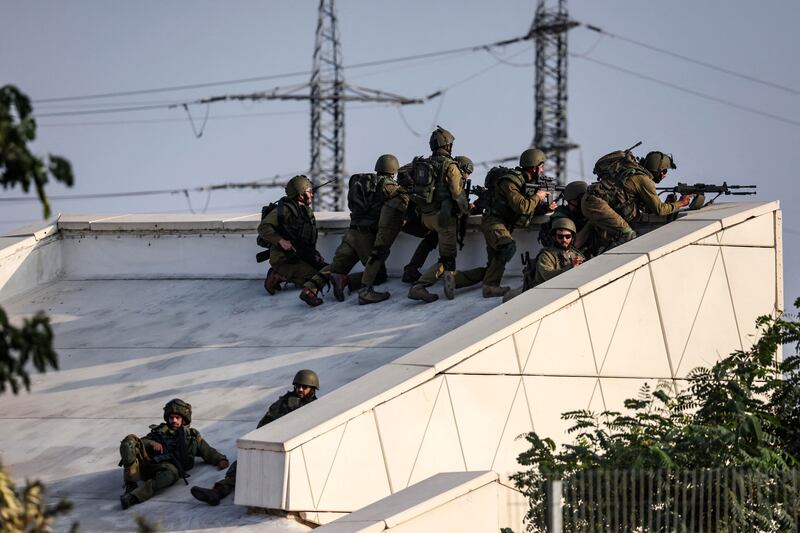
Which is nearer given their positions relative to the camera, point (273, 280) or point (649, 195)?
point (649, 195)

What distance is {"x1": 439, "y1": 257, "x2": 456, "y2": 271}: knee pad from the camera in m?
16.1

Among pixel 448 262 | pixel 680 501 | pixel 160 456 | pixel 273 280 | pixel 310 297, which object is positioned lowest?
pixel 160 456

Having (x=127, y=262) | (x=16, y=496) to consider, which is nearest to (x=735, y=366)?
(x=16, y=496)

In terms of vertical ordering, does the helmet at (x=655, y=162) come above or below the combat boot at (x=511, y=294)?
above

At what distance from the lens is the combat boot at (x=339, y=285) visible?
16844 mm

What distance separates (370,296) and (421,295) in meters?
0.71

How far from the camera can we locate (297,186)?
1688 centimetres

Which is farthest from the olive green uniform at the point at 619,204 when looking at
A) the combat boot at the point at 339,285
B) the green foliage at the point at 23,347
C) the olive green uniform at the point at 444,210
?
the green foliage at the point at 23,347

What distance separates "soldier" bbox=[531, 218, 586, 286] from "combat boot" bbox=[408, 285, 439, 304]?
1442mm

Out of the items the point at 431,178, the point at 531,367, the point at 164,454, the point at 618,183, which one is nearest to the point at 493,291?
the point at 431,178

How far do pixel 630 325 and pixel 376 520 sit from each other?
4890 mm

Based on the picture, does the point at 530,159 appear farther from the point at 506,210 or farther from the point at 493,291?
the point at 493,291

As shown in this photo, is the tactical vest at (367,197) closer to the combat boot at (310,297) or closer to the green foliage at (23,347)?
the combat boot at (310,297)

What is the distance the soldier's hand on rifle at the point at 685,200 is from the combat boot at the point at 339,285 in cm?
380
